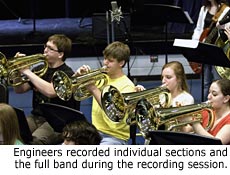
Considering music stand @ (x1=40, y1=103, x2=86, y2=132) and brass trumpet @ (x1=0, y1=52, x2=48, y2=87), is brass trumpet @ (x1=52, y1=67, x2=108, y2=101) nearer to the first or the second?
brass trumpet @ (x1=0, y1=52, x2=48, y2=87)

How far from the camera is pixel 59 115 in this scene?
4.21 m

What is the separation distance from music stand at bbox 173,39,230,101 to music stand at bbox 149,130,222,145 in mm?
1736

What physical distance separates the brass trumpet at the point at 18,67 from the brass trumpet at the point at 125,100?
0.88 m

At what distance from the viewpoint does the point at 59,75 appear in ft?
16.7

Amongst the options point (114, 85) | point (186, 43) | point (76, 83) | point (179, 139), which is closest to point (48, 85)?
point (76, 83)

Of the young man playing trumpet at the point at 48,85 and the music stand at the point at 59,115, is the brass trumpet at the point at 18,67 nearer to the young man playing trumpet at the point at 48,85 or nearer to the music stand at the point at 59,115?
the young man playing trumpet at the point at 48,85

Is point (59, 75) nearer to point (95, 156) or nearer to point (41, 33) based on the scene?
point (95, 156)

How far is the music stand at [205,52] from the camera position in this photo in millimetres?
4996

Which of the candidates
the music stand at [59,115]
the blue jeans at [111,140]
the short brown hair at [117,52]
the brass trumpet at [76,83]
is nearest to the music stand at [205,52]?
the short brown hair at [117,52]

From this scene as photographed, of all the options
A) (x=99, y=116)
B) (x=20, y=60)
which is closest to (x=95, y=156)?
(x=99, y=116)

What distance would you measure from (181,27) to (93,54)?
1887 mm

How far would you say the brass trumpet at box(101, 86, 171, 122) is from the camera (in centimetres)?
456

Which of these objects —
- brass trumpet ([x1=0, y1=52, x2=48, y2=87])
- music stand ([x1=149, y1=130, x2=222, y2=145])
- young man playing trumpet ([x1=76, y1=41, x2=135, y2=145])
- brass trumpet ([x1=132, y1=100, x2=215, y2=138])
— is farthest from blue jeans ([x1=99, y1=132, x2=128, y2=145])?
music stand ([x1=149, y1=130, x2=222, y2=145])

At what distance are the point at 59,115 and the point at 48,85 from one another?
948 mm
